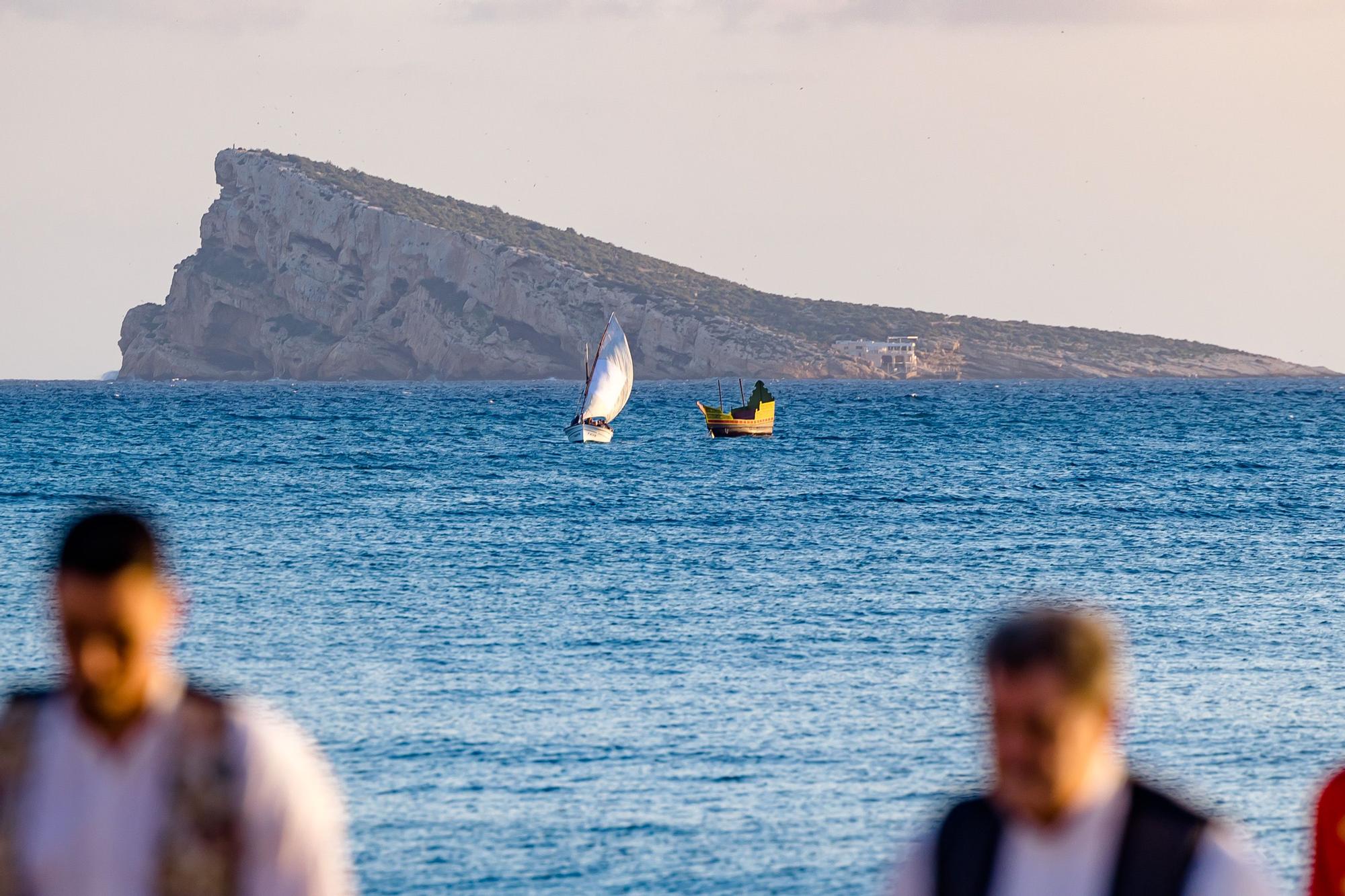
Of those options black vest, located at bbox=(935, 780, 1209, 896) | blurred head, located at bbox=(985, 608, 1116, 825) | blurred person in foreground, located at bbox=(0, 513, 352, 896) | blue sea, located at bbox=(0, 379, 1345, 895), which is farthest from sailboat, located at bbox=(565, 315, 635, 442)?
blurred head, located at bbox=(985, 608, 1116, 825)

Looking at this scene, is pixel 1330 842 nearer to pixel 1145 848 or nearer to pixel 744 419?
pixel 1145 848

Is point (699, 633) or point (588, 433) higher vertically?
point (588, 433)

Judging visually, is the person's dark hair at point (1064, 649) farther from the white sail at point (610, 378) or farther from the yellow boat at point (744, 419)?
the yellow boat at point (744, 419)

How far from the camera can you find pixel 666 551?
142 ft

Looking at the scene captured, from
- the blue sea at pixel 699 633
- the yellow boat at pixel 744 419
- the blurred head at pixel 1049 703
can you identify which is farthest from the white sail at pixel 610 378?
the blurred head at pixel 1049 703

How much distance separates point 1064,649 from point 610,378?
9695 centimetres

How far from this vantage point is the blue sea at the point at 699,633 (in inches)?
642

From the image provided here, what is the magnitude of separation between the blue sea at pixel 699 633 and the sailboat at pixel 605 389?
1826cm

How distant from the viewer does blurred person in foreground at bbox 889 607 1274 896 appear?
284cm

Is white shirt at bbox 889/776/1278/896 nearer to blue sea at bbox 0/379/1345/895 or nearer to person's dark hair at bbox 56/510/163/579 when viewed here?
person's dark hair at bbox 56/510/163/579

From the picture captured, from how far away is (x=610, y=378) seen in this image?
99.6 m

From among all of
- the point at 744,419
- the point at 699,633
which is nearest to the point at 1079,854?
the point at 699,633

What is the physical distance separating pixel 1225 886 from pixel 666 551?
133 ft

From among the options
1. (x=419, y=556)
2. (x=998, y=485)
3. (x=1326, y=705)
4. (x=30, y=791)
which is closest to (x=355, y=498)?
(x=419, y=556)
